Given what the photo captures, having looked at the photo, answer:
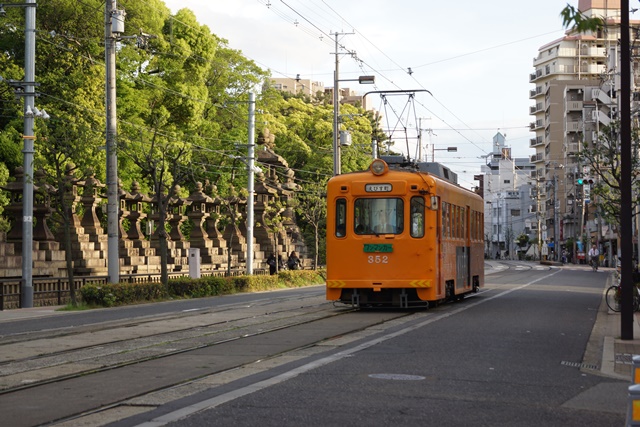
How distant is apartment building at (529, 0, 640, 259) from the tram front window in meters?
84.0

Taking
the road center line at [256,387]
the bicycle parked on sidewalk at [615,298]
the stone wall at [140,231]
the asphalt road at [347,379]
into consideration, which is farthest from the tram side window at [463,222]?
the stone wall at [140,231]

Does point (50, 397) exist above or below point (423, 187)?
below

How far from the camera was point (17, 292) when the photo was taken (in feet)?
99.4

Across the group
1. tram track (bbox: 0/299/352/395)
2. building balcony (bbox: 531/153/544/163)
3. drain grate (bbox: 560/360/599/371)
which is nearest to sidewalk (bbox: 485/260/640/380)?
drain grate (bbox: 560/360/599/371)

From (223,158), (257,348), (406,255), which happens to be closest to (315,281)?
(223,158)

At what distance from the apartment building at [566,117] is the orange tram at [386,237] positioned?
8369 cm

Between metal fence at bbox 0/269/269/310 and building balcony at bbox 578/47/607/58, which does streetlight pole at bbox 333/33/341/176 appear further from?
building balcony at bbox 578/47/607/58

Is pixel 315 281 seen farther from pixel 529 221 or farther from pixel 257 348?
pixel 529 221

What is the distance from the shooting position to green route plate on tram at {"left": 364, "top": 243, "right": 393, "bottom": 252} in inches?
931

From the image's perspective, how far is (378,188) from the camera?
77.9 ft

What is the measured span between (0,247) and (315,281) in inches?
815

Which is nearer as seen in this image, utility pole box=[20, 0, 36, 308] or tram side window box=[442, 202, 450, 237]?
tram side window box=[442, 202, 450, 237]

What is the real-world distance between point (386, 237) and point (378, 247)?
305mm

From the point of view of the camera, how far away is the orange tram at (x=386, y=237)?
23.5 m
